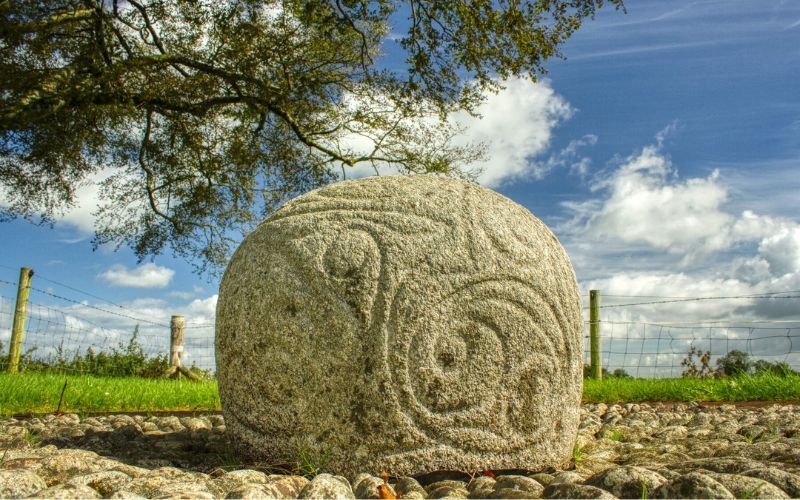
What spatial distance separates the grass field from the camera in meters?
8.62

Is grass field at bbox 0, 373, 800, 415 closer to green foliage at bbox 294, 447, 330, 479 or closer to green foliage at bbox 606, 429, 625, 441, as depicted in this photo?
green foliage at bbox 606, 429, 625, 441

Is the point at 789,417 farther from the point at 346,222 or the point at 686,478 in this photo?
the point at 346,222

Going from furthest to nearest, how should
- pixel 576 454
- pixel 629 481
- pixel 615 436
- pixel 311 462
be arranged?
pixel 615 436, pixel 576 454, pixel 311 462, pixel 629 481

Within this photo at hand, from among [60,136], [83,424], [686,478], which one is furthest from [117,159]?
[686,478]

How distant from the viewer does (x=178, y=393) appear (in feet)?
31.3

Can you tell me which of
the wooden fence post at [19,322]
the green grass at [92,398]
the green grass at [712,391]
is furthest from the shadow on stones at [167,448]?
the wooden fence post at [19,322]

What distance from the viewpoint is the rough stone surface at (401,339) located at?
3.96 metres

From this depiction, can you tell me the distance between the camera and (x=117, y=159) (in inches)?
672

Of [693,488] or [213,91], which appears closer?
[693,488]

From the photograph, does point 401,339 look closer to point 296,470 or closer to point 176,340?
point 296,470

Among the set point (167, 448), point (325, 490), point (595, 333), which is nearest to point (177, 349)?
point (595, 333)

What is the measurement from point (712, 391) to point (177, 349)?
36.5ft

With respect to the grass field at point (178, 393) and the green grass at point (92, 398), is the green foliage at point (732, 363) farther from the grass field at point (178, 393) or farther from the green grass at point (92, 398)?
the green grass at point (92, 398)

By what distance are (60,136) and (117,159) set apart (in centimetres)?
202
